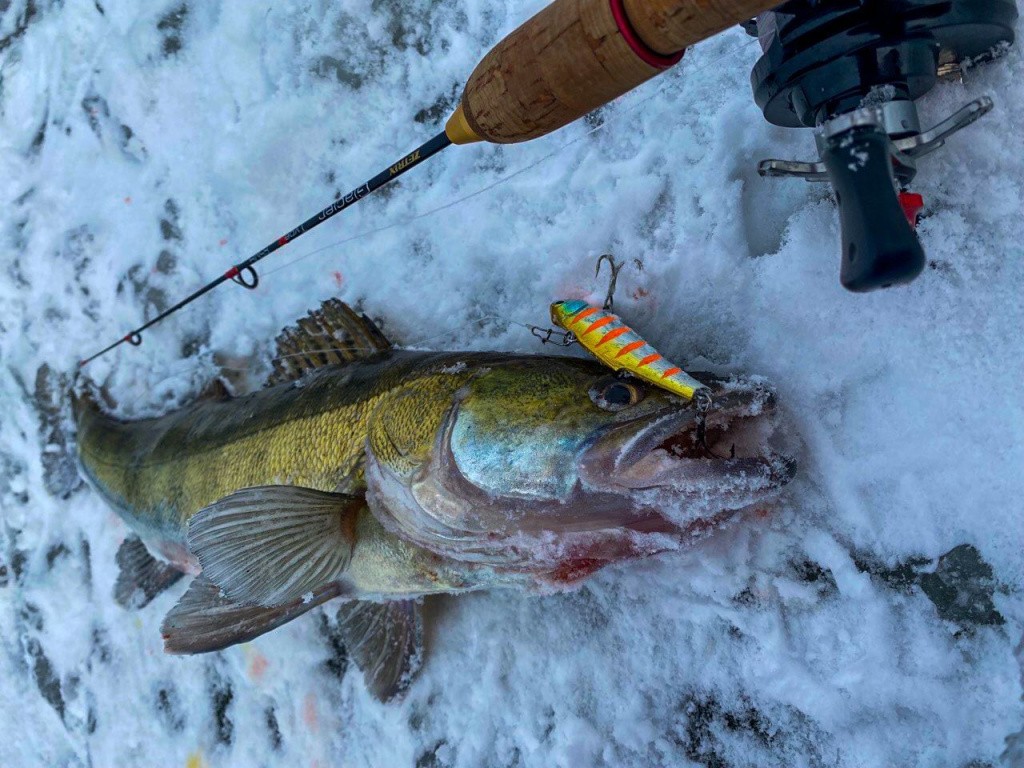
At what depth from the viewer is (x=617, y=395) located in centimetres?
171

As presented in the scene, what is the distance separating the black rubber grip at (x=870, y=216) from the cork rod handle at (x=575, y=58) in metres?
0.32

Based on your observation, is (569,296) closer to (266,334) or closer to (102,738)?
(266,334)

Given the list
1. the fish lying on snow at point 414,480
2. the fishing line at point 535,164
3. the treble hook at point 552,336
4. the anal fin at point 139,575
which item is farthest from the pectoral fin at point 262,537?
the anal fin at point 139,575

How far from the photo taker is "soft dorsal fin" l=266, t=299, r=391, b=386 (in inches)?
96.9

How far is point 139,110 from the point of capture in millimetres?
3359

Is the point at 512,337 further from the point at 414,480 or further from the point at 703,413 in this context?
the point at 703,413

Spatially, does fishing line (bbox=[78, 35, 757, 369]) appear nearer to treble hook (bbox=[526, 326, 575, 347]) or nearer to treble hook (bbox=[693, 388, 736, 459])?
treble hook (bbox=[526, 326, 575, 347])

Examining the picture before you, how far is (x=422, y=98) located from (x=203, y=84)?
115 cm

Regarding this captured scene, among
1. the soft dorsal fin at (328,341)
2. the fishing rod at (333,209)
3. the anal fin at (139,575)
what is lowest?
the anal fin at (139,575)

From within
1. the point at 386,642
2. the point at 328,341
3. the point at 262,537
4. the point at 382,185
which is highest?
the point at 382,185

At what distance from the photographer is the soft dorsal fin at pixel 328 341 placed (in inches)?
96.9

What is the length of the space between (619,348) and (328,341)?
1.17 m

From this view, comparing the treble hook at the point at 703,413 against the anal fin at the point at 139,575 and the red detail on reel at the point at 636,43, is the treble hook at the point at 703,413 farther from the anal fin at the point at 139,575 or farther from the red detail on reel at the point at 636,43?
the anal fin at the point at 139,575

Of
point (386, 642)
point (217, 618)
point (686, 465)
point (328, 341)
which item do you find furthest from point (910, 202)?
point (217, 618)
